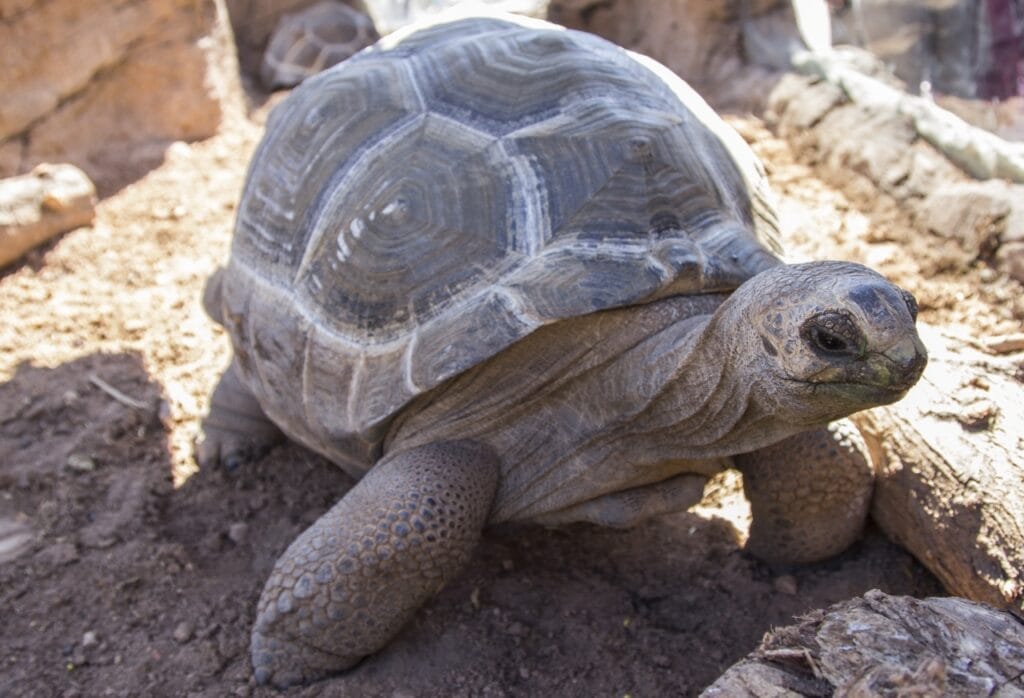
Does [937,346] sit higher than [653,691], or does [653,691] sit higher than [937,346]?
[937,346]

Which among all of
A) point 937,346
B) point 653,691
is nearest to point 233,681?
point 653,691

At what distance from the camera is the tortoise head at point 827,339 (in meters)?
1.71

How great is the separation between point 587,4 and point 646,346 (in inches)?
209

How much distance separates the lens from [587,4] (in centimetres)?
696

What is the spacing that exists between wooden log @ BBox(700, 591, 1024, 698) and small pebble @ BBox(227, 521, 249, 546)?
1886mm

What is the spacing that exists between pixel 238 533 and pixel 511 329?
136 cm

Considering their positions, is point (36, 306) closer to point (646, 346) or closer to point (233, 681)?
point (233, 681)

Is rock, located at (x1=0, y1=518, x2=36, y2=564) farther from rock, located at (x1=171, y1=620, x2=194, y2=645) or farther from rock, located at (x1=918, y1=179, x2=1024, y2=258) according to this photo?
rock, located at (x1=918, y1=179, x2=1024, y2=258)

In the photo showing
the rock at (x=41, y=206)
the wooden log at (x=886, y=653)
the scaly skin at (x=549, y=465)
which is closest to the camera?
the wooden log at (x=886, y=653)

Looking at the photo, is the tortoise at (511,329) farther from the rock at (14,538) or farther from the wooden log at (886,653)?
the rock at (14,538)

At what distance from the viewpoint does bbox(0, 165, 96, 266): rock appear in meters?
4.58

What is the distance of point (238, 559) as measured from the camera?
9.78ft

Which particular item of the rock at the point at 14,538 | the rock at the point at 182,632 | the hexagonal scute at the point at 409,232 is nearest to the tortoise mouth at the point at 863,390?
the hexagonal scute at the point at 409,232

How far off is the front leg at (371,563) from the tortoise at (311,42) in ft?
17.3
